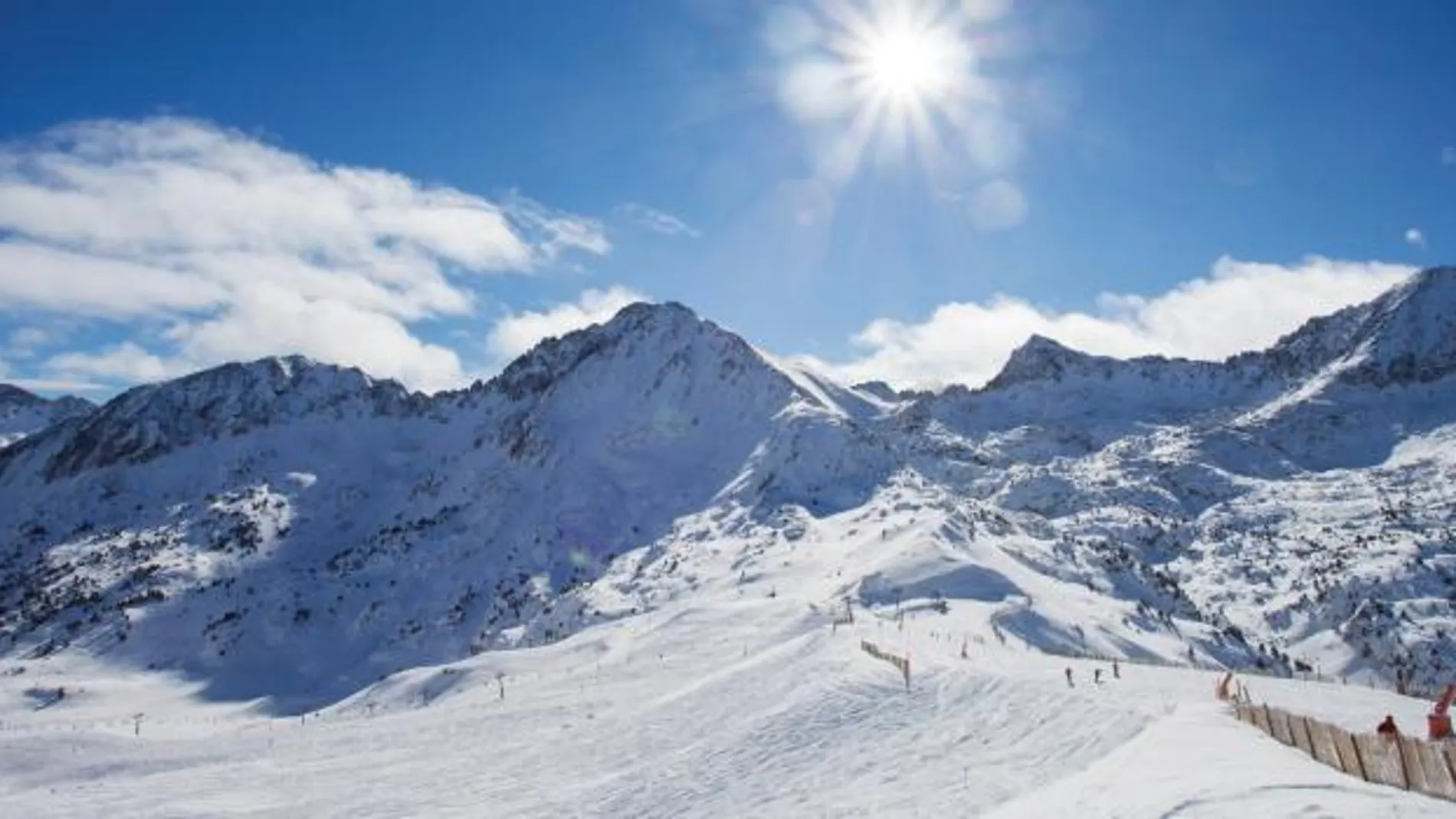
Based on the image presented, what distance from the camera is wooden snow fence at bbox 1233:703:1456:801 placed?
599 inches

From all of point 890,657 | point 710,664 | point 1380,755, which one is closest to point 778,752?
point 890,657

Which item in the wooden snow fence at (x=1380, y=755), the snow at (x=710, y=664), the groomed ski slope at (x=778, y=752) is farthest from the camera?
the snow at (x=710, y=664)

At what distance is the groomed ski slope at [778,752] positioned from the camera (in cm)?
2172

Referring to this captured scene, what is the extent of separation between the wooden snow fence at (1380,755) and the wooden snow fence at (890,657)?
18207 mm

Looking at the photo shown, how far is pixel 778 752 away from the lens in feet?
113

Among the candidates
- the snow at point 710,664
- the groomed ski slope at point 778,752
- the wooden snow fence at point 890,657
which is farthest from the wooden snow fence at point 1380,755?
the wooden snow fence at point 890,657

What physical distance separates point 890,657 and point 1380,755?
27803 mm

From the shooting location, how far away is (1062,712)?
101 ft

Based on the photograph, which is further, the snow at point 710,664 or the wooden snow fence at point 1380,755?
the snow at point 710,664

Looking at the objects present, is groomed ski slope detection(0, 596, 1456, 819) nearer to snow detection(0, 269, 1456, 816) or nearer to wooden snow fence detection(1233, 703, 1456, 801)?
snow detection(0, 269, 1456, 816)

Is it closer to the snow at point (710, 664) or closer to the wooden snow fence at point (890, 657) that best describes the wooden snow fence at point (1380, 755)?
the snow at point (710, 664)

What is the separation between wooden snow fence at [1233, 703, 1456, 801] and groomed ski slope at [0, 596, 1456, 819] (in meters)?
0.43

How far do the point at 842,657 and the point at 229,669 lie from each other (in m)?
139

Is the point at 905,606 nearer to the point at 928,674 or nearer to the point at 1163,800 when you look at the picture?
the point at 928,674
